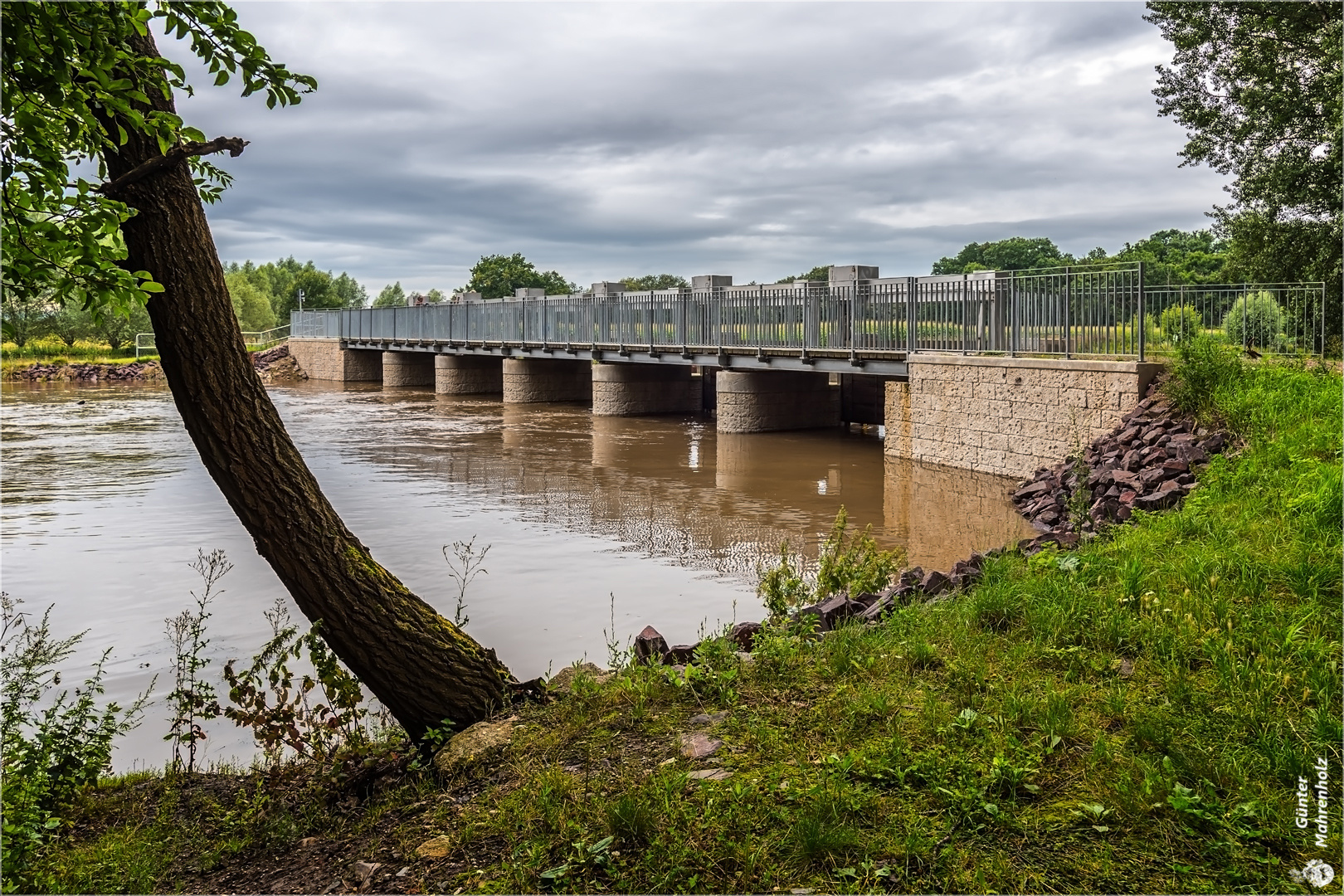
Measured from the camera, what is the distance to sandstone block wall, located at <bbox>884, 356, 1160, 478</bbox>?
1489 centimetres

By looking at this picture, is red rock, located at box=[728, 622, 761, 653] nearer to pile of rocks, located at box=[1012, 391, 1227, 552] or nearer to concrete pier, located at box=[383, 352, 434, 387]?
pile of rocks, located at box=[1012, 391, 1227, 552]

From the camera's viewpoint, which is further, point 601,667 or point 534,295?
point 534,295

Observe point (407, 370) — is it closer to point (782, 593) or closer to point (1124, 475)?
point (1124, 475)

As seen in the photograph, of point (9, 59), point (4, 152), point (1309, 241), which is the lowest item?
point (4, 152)

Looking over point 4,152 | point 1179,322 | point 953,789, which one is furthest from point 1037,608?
point 1179,322

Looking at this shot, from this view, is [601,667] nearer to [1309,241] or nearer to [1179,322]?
[1179,322]

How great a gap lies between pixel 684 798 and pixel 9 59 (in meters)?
3.81

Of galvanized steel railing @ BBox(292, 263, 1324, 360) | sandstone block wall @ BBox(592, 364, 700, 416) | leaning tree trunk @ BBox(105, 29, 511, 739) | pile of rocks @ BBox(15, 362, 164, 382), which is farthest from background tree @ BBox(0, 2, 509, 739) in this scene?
pile of rocks @ BBox(15, 362, 164, 382)

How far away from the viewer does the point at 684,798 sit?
404 centimetres

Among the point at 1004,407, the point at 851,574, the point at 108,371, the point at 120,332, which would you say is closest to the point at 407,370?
the point at 108,371

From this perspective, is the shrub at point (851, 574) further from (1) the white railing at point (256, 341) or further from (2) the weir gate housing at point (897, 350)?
(1) the white railing at point (256, 341)

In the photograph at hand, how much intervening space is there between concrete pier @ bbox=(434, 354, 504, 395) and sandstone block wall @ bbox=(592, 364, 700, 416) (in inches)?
474

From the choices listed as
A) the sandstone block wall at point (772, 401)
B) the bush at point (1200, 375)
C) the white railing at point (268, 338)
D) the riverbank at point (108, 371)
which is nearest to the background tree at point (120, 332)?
the riverbank at point (108, 371)

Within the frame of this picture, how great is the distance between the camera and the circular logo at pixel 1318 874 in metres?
3.32
